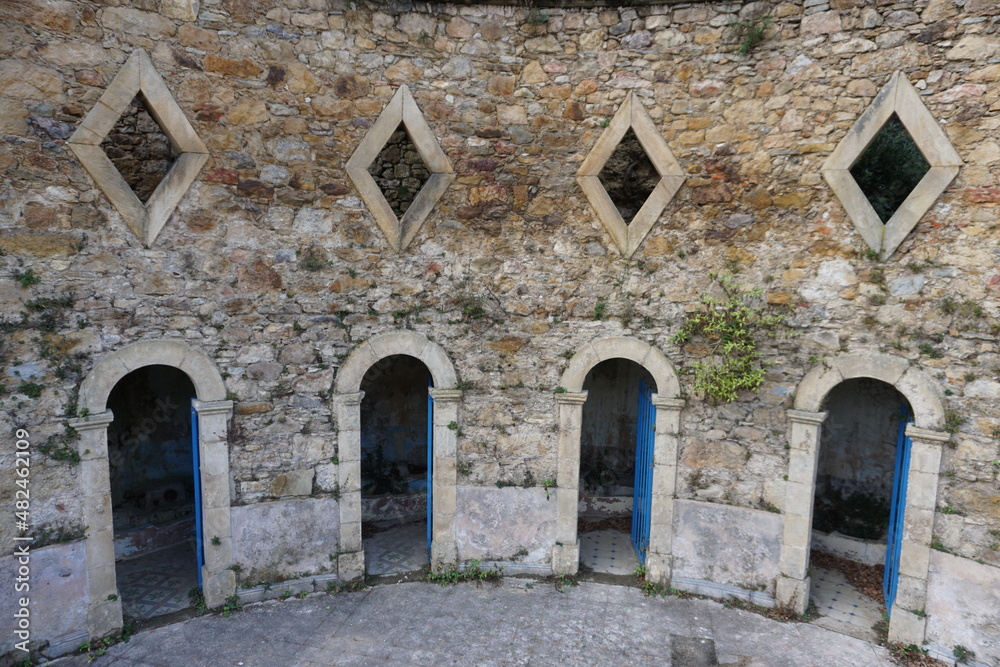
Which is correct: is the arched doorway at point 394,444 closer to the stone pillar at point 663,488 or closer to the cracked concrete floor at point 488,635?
the cracked concrete floor at point 488,635

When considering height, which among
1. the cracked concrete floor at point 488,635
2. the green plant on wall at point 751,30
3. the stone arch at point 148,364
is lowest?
the cracked concrete floor at point 488,635

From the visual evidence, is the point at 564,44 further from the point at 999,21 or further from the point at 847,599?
the point at 847,599

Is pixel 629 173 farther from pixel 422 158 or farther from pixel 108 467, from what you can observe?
pixel 108 467

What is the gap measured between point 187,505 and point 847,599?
336 inches

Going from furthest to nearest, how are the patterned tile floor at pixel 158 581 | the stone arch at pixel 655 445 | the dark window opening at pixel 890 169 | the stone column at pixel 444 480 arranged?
the dark window opening at pixel 890 169, the stone column at pixel 444 480, the stone arch at pixel 655 445, the patterned tile floor at pixel 158 581

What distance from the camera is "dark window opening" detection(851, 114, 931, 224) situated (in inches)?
303

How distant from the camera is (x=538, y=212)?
6387 millimetres

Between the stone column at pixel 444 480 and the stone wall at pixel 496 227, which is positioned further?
the stone column at pixel 444 480

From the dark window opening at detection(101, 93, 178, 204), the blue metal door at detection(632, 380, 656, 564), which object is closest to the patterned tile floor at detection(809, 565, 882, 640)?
the blue metal door at detection(632, 380, 656, 564)

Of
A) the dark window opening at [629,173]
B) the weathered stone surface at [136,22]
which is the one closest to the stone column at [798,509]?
the dark window opening at [629,173]

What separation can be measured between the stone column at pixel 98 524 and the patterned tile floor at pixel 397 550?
8.58ft

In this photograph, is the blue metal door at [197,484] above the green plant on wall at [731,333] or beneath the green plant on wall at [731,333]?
beneath

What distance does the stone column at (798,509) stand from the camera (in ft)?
19.5

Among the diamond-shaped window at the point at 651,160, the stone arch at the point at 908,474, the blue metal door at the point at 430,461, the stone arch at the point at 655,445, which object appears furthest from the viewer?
the blue metal door at the point at 430,461
